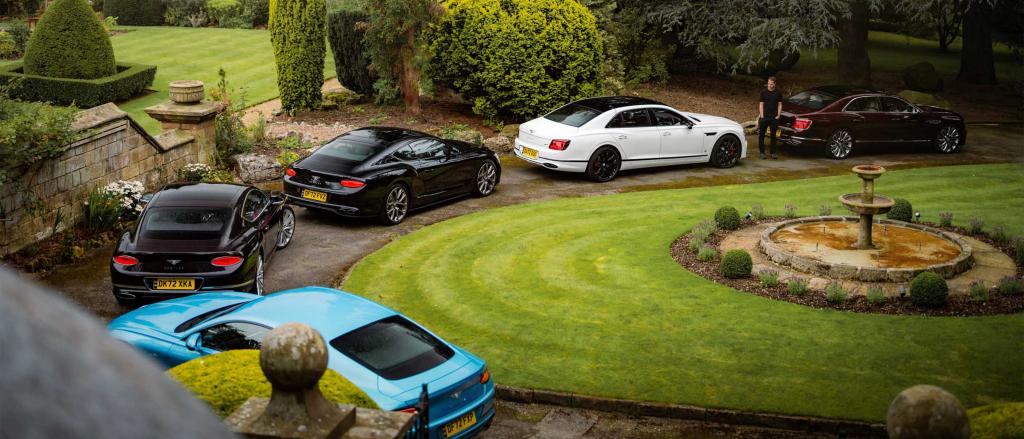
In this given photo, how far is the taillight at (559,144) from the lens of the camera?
19891 mm

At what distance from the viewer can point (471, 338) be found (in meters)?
11.8

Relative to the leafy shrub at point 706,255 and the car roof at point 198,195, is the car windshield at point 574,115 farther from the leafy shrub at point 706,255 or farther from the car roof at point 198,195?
the car roof at point 198,195

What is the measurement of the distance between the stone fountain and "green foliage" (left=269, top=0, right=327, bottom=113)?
14203mm

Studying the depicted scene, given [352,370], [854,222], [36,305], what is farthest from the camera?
[854,222]

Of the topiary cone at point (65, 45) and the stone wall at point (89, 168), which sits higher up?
the topiary cone at point (65, 45)

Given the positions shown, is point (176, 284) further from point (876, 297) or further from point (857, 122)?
point (857, 122)

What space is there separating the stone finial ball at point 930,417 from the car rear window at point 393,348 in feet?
17.7

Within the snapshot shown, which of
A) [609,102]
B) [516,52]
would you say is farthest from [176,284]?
[516,52]

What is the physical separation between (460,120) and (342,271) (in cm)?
1086

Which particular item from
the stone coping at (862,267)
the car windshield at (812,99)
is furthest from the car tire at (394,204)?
the car windshield at (812,99)

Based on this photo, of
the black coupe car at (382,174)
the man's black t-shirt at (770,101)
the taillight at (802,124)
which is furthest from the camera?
the taillight at (802,124)

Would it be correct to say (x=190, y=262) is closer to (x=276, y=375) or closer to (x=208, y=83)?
(x=276, y=375)

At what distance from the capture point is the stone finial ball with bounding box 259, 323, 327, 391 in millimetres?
3969

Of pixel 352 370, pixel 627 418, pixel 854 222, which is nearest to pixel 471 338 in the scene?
pixel 627 418
